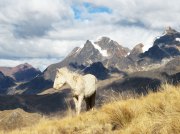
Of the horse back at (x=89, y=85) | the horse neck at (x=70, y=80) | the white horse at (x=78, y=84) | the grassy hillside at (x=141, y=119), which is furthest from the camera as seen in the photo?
the horse back at (x=89, y=85)

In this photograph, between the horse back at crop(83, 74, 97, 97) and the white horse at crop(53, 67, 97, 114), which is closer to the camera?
the white horse at crop(53, 67, 97, 114)

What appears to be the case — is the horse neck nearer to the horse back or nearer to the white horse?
the white horse

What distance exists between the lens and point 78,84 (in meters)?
25.1

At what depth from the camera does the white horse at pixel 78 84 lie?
981 inches

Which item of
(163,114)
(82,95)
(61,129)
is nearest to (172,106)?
(163,114)

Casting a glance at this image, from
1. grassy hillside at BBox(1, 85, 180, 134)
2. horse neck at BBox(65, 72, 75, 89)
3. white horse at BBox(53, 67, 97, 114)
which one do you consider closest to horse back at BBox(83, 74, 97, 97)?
white horse at BBox(53, 67, 97, 114)

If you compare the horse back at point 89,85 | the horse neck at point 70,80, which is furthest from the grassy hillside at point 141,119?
the horse back at point 89,85

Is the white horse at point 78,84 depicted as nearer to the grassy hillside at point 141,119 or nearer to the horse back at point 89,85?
the horse back at point 89,85

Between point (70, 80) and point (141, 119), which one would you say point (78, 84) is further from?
point (141, 119)

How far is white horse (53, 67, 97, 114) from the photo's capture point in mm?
24922

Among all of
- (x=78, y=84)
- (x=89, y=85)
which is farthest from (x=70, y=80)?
(x=89, y=85)

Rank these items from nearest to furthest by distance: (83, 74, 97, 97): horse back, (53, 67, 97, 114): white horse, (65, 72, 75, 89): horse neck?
(53, 67, 97, 114): white horse, (65, 72, 75, 89): horse neck, (83, 74, 97, 97): horse back

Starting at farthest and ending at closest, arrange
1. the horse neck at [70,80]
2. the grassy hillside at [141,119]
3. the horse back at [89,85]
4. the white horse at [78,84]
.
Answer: the horse back at [89,85], the horse neck at [70,80], the white horse at [78,84], the grassy hillside at [141,119]

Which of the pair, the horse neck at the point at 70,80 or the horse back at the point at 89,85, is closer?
the horse neck at the point at 70,80
